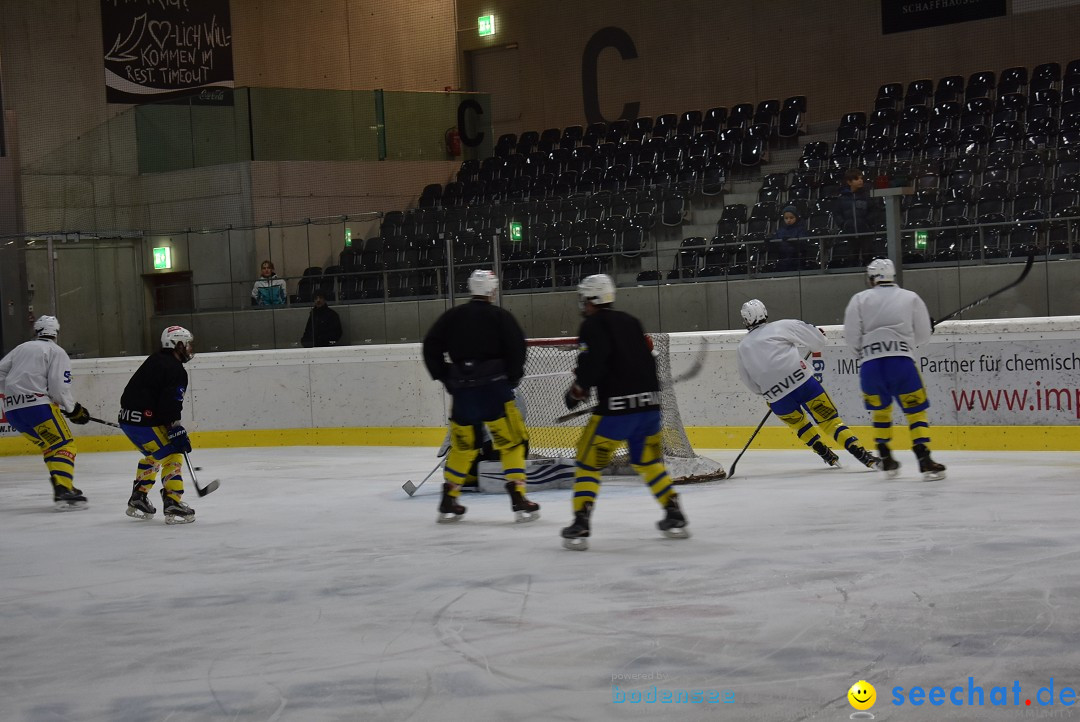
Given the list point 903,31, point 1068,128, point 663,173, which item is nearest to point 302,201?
point 663,173

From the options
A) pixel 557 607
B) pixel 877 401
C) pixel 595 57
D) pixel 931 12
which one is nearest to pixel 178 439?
pixel 557 607

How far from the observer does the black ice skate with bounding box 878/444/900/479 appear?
863cm

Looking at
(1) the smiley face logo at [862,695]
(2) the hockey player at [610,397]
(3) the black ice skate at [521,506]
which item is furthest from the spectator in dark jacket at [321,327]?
(1) the smiley face logo at [862,695]

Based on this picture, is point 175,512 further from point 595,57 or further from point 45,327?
point 595,57

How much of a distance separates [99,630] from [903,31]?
54.1 ft

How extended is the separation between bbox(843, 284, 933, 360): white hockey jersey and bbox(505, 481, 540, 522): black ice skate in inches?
101

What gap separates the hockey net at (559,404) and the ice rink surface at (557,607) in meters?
0.79

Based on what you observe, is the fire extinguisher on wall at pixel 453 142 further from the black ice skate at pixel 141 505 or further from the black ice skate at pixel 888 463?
the black ice skate at pixel 888 463

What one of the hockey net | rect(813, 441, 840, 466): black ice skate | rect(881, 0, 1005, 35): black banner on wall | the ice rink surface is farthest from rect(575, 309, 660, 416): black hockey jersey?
rect(881, 0, 1005, 35): black banner on wall

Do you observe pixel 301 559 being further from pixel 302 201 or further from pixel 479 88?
pixel 479 88

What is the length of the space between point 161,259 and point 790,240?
7233 millimetres

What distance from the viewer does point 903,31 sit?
1881 centimetres

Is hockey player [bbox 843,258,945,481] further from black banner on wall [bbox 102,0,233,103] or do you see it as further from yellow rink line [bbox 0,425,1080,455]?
black banner on wall [bbox 102,0,233,103]

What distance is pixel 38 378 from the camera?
9180mm
